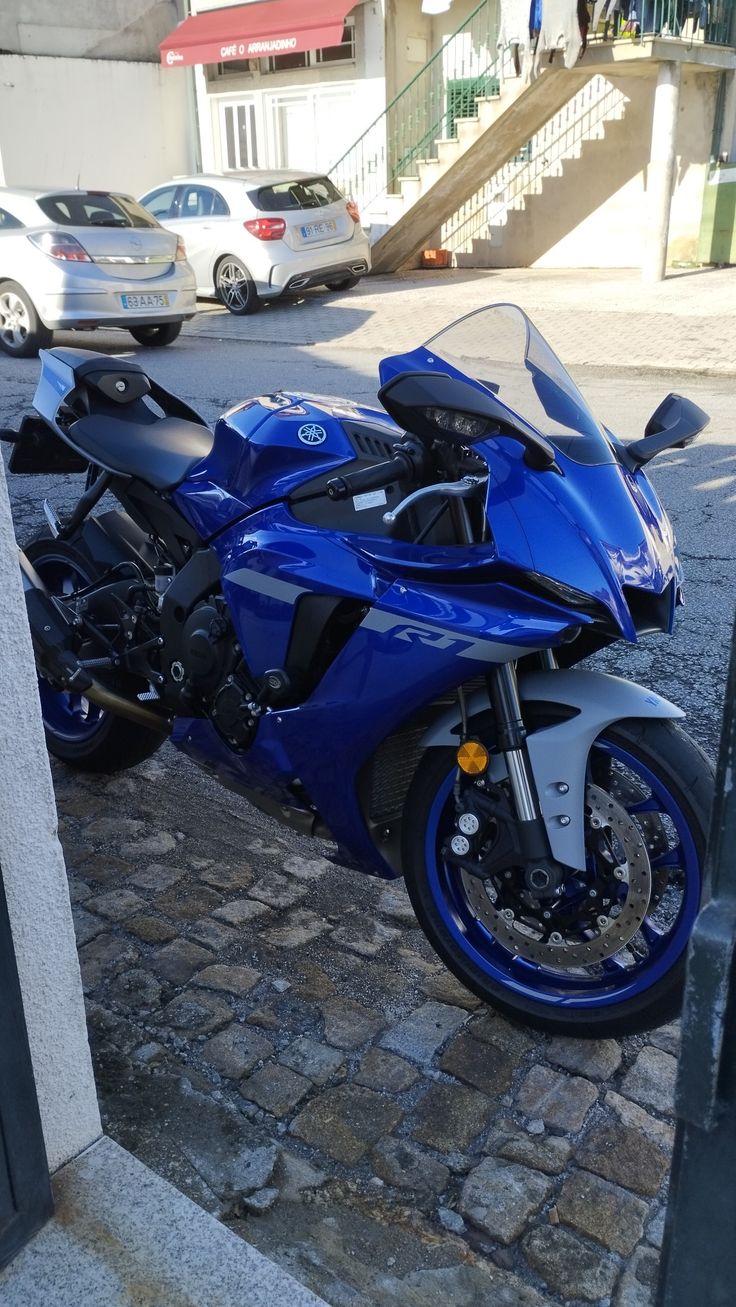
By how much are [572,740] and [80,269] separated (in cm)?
1071

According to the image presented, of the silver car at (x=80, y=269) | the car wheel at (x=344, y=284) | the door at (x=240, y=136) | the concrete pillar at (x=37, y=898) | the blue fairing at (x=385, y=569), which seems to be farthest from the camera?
the door at (x=240, y=136)

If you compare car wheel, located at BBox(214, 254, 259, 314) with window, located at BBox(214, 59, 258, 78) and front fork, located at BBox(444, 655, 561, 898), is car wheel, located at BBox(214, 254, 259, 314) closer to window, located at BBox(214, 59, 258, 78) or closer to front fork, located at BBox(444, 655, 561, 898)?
window, located at BBox(214, 59, 258, 78)

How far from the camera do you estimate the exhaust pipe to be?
3.18m

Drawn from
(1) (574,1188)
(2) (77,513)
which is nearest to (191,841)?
(2) (77,513)

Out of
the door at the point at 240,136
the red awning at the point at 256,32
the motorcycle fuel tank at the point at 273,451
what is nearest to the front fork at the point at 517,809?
the motorcycle fuel tank at the point at 273,451

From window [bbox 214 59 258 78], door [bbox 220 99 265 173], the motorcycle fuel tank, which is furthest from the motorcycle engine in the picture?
window [bbox 214 59 258 78]

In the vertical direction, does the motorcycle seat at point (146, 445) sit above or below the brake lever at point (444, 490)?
below

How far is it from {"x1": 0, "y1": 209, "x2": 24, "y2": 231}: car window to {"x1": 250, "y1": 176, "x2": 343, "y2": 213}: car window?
3.55 meters

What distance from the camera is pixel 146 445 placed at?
126 inches

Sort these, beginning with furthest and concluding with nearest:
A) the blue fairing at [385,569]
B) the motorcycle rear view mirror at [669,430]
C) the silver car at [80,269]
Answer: the silver car at [80,269] → the motorcycle rear view mirror at [669,430] → the blue fairing at [385,569]

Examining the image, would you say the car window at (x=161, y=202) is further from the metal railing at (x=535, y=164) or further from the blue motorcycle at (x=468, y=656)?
the blue motorcycle at (x=468, y=656)

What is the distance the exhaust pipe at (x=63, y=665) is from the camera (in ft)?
10.4

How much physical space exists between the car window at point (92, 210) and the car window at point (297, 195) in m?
2.49

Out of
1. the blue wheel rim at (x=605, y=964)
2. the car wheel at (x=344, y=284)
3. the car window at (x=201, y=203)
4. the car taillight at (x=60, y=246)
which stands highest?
the blue wheel rim at (x=605, y=964)
